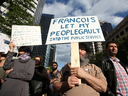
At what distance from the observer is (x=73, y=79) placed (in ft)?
3.54

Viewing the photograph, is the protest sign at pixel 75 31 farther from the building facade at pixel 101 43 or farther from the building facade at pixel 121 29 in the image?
the building facade at pixel 101 43

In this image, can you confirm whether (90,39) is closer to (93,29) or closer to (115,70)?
(93,29)

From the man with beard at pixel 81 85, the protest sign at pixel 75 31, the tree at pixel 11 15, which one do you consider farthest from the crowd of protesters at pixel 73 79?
the tree at pixel 11 15

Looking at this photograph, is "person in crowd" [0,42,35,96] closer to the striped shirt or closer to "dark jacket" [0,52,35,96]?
"dark jacket" [0,52,35,96]

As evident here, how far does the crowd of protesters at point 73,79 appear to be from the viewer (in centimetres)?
114

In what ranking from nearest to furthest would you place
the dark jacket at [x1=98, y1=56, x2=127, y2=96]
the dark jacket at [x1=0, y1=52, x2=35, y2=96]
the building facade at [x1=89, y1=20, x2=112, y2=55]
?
the dark jacket at [x1=0, y1=52, x2=35, y2=96] < the dark jacket at [x1=98, y1=56, x2=127, y2=96] < the building facade at [x1=89, y1=20, x2=112, y2=55]

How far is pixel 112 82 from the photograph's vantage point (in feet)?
5.51

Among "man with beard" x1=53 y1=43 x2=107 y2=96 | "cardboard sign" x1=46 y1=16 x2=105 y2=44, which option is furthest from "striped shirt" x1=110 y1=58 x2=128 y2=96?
"cardboard sign" x1=46 y1=16 x2=105 y2=44

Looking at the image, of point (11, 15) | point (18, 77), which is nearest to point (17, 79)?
point (18, 77)

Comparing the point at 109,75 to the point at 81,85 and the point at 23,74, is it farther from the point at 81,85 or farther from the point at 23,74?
the point at 23,74

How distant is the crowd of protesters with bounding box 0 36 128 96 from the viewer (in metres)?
1.14

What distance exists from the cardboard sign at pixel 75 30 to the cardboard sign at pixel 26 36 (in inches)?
33.7

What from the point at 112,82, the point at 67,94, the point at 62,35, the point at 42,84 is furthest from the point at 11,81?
the point at 112,82

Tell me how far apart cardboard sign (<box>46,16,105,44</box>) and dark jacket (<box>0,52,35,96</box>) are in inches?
32.5
